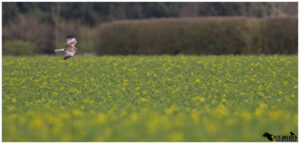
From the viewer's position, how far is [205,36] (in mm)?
22016

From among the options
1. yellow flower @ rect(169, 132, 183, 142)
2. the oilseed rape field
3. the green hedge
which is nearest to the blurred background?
the green hedge

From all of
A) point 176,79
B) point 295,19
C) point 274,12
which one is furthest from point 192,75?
point 274,12

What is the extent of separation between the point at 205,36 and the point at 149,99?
12.1 meters

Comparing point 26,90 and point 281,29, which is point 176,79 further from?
point 281,29

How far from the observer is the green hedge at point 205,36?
21.5 metres

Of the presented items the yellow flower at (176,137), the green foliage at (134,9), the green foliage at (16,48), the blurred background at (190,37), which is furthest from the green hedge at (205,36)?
the yellow flower at (176,137)

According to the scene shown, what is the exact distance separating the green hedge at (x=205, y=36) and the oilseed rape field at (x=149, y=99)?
190 inches

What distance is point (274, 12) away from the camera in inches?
1508

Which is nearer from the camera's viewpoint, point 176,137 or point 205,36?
point 176,137

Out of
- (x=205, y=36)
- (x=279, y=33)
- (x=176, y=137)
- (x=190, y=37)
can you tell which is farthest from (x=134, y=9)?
(x=176, y=137)

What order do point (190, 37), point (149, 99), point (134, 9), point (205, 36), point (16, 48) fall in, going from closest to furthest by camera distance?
1. point (149, 99)
2. point (205, 36)
3. point (190, 37)
4. point (16, 48)
5. point (134, 9)

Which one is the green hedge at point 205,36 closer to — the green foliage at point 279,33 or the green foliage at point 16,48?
the green foliage at point 279,33

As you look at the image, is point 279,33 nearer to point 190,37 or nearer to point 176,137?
point 190,37

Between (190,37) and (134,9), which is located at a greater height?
(134,9)
